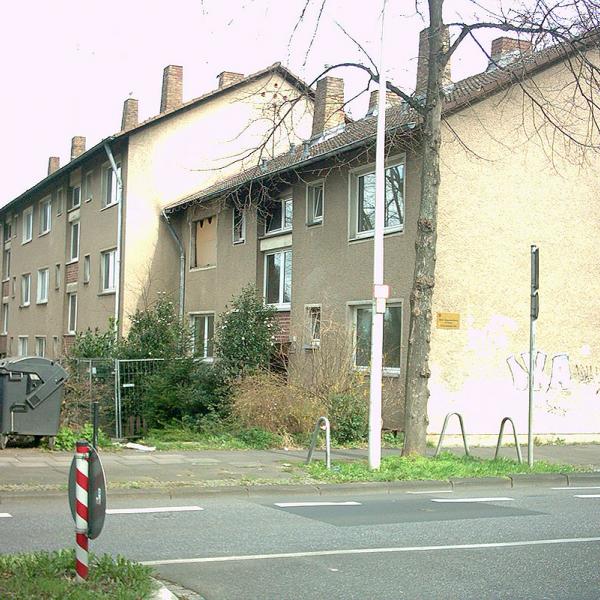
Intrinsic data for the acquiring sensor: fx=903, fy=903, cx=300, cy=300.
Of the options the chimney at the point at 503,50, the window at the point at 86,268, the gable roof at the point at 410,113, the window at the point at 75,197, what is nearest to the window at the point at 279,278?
the gable roof at the point at 410,113

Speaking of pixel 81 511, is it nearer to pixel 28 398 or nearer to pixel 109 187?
pixel 28 398

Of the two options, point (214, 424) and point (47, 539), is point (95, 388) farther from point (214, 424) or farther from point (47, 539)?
point (47, 539)

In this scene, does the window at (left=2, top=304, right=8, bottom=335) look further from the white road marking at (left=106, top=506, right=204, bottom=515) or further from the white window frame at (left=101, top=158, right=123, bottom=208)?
the white road marking at (left=106, top=506, right=204, bottom=515)

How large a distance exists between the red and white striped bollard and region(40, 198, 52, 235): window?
33.0 m

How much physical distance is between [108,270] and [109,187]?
9.10 ft

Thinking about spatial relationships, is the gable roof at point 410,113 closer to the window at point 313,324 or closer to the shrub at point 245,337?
the shrub at point 245,337

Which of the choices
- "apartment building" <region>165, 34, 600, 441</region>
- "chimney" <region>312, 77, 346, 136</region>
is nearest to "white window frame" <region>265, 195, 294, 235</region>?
"apartment building" <region>165, 34, 600, 441</region>

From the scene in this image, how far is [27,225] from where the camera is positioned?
4156 cm

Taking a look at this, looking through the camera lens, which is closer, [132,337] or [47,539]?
[47,539]

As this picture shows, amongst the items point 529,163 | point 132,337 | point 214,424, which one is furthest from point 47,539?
point 132,337

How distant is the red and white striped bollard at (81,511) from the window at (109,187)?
23749 mm

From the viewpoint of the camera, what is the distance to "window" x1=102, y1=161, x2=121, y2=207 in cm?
2947

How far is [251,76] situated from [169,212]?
488 cm

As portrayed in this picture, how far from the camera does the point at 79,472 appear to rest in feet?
19.3
